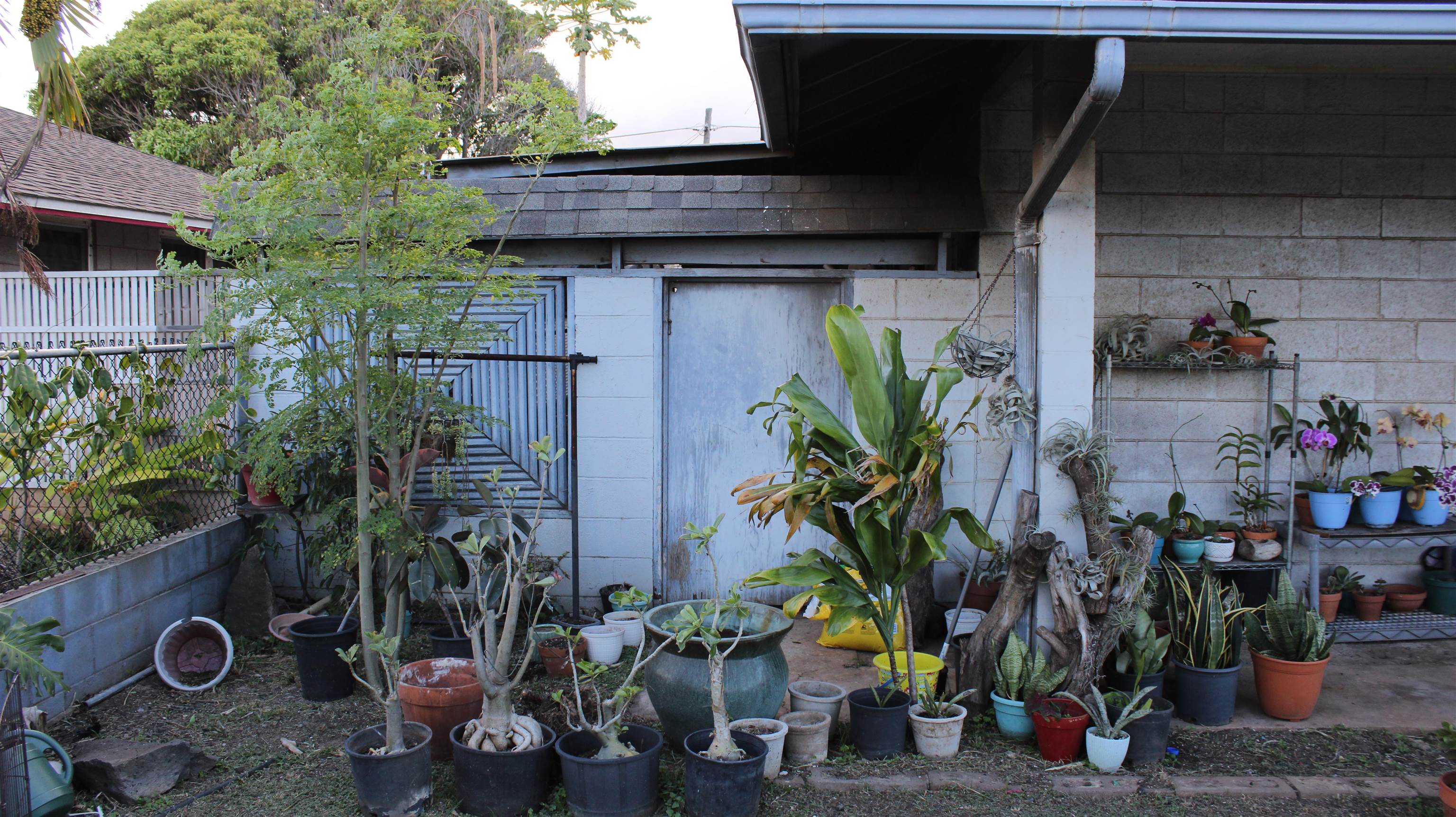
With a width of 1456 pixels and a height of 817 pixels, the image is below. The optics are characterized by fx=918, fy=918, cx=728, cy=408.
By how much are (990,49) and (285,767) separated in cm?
432

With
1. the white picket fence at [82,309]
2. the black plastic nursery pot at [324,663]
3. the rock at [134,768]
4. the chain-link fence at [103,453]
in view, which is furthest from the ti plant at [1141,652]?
the white picket fence at [82,309]

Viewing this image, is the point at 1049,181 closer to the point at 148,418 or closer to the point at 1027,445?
the point at 1027,445

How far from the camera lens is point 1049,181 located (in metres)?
3.58

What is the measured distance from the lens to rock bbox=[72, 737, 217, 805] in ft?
10.3

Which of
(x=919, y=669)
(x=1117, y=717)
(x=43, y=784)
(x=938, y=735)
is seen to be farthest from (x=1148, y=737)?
(x=43, y=784)

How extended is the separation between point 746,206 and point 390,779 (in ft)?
10.7

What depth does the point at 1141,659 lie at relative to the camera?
11.8 ft

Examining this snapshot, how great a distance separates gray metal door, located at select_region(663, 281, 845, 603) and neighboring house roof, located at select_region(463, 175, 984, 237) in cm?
40

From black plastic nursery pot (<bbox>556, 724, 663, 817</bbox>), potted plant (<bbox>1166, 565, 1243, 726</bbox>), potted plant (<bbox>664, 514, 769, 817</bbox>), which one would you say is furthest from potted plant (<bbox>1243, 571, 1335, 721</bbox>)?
black plastic nursery pot (<bbox>556, 724, 663, 817</bbox>)

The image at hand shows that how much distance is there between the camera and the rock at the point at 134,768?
10.3 ft

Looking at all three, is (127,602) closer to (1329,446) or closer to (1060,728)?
(1060,728)

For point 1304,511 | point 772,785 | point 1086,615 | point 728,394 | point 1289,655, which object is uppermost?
point 728,394

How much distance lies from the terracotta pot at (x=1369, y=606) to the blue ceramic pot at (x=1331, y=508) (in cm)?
58

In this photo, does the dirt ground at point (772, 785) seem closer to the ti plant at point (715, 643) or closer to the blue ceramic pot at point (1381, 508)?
the ti plant at point (715, 643)
